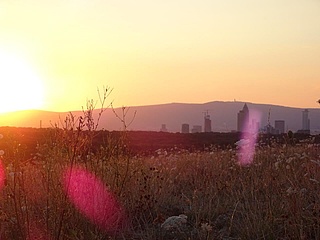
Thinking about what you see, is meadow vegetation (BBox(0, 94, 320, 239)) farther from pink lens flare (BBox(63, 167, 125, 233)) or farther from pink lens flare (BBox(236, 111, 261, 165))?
pink lens flare (BBox(236, 111, 261, 165))

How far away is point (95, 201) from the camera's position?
5.52 m

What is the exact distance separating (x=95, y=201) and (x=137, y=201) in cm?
55

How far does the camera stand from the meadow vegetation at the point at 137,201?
4.80 metres

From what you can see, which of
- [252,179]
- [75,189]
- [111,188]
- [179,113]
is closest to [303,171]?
[252,179]

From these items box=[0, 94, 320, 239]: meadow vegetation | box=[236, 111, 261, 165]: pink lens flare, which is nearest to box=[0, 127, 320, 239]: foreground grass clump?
box=[0, 94, 320, 239]: meadow vegetation

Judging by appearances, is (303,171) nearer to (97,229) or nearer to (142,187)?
(142,187)

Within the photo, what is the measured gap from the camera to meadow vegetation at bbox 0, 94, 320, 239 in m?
4.80

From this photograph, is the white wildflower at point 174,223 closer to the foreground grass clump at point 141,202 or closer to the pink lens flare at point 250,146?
the foreground grass clump at point 141,202

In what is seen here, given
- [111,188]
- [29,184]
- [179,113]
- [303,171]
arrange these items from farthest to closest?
[179,113] < [303,171] < [29,184] < [111,188]

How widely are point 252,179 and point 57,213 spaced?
9.81 ft

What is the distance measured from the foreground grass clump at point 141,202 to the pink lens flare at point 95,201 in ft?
0.22

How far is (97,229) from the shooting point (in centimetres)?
522

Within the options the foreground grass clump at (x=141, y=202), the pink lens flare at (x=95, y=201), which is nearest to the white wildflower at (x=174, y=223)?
the foreground grass clump at (x=141, y=202)

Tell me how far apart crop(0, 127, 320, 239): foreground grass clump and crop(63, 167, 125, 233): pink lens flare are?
66mm
